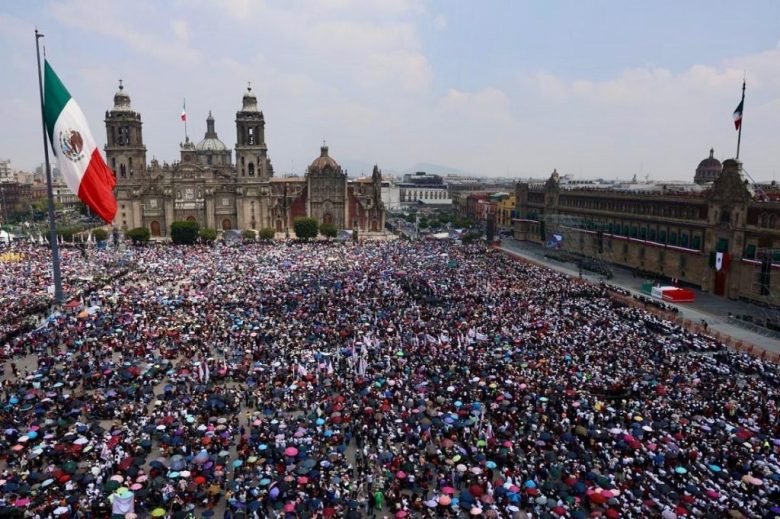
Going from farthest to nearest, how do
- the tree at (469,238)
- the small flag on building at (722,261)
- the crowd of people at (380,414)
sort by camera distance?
the tree at (469,238) < the small flag on building at (722,261) < the crowd of people at (380,414)

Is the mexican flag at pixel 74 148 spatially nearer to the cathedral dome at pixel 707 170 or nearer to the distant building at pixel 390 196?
the cathedral dome at pixel 707 170

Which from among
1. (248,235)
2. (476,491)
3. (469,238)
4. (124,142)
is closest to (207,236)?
(248,235)

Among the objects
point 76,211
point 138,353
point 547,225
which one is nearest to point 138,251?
point 138,353

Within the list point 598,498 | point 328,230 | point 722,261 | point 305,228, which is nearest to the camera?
point 598,498

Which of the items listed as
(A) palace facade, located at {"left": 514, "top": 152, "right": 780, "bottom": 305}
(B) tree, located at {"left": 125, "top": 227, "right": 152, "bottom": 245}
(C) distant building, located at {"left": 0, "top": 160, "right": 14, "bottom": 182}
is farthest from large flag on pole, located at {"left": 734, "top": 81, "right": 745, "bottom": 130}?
(C) distant building, located at {"left": 0, "top": 160, "right": 14, "bottom": 182}

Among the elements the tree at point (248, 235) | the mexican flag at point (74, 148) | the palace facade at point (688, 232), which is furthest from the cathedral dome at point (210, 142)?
the mexican flag at point (74, 148)

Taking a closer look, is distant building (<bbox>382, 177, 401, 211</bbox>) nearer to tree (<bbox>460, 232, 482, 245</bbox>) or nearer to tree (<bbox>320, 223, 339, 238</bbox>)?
tree (<bbox>320, 223, 339, 238</bbox>)

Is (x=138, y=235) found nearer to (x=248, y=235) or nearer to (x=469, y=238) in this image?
(x=248, y=235)
